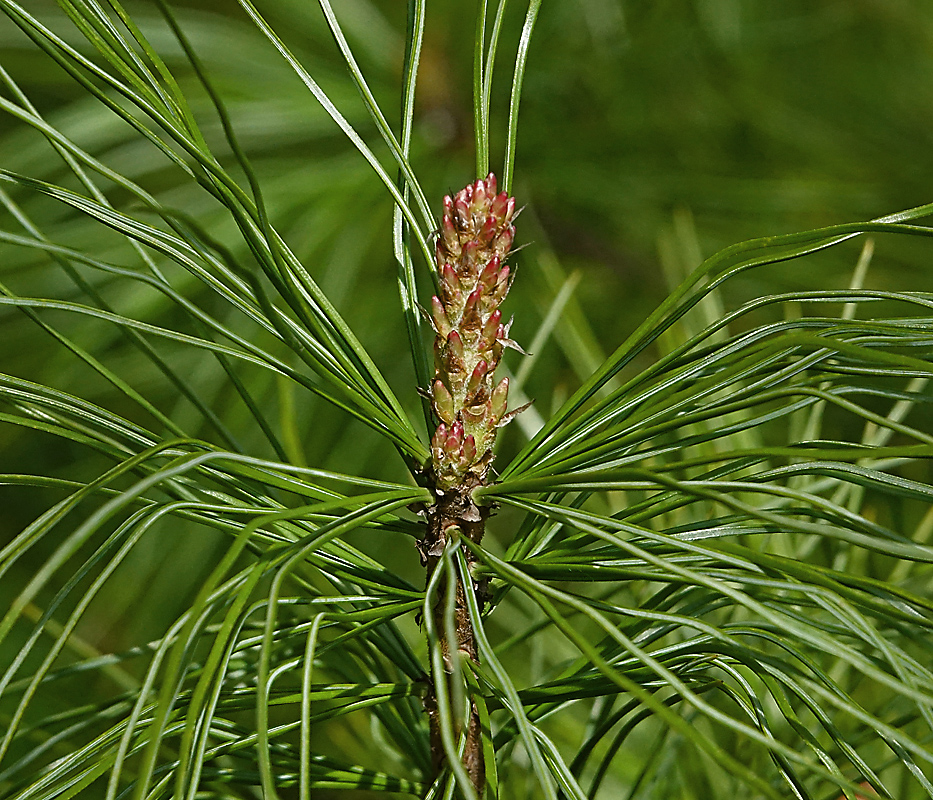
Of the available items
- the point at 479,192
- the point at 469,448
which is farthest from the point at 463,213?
the point at 469,448

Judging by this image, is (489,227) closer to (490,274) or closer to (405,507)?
(490,274)

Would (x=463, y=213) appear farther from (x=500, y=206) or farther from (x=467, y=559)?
(x=467, y=559)

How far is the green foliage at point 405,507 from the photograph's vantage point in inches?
15.3

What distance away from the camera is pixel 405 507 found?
51cm

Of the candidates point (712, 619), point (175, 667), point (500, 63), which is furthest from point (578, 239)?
point (175, 667)

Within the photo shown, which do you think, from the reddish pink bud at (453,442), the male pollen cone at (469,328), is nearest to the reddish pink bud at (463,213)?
the male pollen cone at (469,328)

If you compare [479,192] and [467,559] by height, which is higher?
[479,192]

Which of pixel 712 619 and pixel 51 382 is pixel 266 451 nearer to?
pixel 51 382

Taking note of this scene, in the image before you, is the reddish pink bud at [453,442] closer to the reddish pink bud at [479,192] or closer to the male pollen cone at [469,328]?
the male pollen cone at [469,328]

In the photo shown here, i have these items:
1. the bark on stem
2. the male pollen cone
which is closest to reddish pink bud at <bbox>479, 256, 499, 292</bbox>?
the male pollen cone

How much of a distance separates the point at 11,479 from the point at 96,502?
3.13ft

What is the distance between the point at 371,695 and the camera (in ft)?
1.68

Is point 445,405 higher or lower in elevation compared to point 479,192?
lower

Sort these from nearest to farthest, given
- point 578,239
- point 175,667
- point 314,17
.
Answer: point 175,667 < point 314,17 < point 578,239
